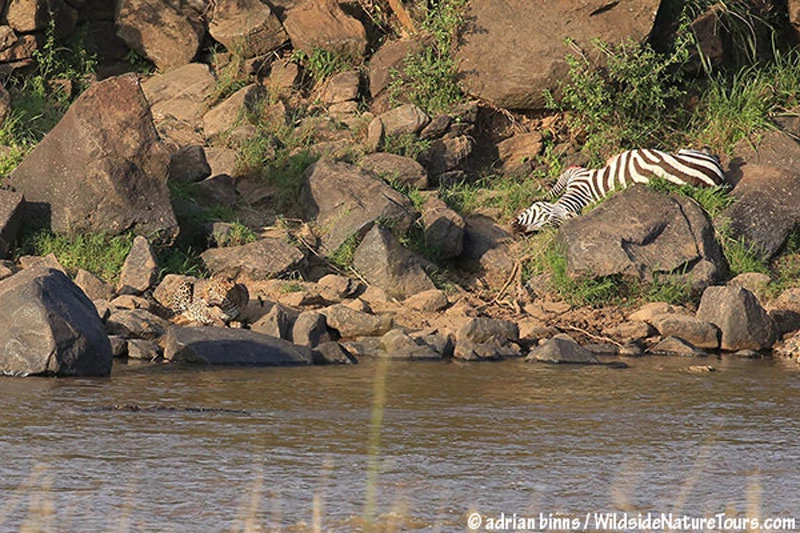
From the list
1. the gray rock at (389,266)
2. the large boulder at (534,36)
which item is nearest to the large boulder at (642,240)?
the gray rock at (389,266)

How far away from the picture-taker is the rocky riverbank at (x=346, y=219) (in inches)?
371

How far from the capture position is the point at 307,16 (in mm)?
14344

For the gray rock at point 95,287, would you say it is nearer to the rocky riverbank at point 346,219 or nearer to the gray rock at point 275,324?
the rocky riverbank at point 346,219

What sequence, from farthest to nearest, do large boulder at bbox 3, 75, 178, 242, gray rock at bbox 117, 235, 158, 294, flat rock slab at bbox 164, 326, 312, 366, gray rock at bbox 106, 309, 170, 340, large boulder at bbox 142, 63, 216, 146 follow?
large boulder at bbox 142, 63, 216, 146, large boulder at bbox 3, 75, 178, 242, gray rock at bbox 117, 235, 158, 294, gray rock at bbox 106, 309, 170, 340, flat rock slab at bbox 164, 326, 312, 366

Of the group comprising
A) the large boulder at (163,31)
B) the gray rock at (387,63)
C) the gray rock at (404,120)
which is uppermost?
the large boulder at (163,31)

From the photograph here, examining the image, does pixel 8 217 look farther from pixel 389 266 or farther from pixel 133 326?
pixel 389 266

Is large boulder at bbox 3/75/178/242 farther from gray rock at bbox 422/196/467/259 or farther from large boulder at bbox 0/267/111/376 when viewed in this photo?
large boulder at bbox 0/267/111/376

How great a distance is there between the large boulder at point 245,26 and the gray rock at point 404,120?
6.52 feet

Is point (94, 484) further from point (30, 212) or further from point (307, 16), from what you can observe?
point (307, 16)

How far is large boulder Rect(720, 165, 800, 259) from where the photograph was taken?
11.7m

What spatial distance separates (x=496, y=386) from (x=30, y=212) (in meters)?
4.60

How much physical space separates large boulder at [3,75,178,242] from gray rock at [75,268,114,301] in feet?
2.84

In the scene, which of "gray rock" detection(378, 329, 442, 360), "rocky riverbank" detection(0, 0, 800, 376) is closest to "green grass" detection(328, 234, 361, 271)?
"rocky riverbank" detection(0, 0, 800, 376)

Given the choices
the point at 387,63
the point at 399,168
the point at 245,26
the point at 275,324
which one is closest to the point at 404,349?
the point at 275,324
